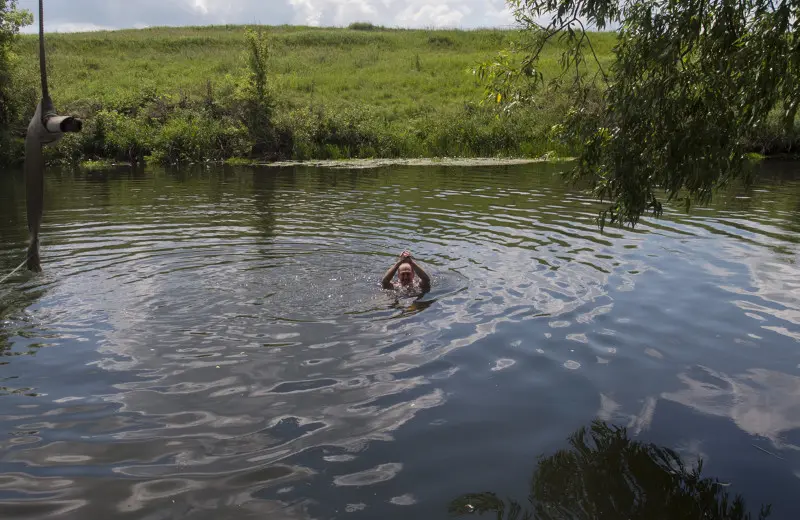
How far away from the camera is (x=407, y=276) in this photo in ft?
34.2

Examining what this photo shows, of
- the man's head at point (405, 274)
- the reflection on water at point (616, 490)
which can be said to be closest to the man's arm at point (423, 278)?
the man's head at point (405, 274)

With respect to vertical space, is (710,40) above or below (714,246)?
above

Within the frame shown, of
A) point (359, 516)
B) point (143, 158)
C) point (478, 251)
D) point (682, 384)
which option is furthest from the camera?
point (143, 158)

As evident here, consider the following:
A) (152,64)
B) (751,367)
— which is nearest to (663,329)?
(751,367)

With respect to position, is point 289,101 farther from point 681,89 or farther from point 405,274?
point 681,89

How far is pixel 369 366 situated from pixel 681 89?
16.1ft

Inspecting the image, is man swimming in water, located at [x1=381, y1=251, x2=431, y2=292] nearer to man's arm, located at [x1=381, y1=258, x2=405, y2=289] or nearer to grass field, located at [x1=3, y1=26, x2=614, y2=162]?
man's arm, located at [x1=381, y1=258, x2=405, y2=289]

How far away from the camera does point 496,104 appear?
9.12 metres

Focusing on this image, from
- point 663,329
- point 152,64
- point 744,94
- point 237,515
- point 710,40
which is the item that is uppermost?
point 152,64

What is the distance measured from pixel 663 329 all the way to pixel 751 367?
1427mm

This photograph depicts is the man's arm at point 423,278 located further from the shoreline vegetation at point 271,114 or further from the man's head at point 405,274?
the shoreline vegetation at point 271,114

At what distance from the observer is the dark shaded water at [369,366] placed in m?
5.19

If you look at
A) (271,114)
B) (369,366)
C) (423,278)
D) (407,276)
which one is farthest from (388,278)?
(271,114)

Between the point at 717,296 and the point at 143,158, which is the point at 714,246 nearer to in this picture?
the point at 717,296
